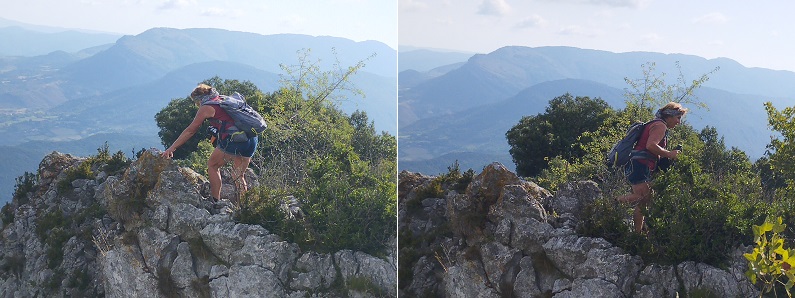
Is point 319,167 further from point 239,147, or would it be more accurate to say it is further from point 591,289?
point 591,289

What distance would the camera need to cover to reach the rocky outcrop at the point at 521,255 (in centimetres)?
507

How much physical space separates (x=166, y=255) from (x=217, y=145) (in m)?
0.92

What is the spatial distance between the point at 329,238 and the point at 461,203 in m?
1.01

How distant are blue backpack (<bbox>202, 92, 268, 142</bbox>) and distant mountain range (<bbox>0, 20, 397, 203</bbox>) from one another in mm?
1566

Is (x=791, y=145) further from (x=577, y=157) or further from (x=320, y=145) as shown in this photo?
(x=320, y=145)

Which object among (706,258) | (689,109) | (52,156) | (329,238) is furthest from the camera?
(52,156)

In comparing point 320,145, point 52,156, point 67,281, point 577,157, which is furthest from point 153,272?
point 577,157

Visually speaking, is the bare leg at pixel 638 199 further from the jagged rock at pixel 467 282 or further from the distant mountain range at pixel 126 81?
the distant mountain range at pixel 126 81

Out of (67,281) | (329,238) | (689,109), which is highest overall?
(689,109)

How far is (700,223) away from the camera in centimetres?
513

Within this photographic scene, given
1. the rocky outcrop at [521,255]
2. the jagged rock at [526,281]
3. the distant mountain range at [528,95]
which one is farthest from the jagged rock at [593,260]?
the distant mountain range at [528,95]

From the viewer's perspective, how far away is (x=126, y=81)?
54281 millimetres

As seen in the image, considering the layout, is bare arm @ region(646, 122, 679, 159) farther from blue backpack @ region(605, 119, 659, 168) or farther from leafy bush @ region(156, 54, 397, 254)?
leafy bush @ region(156, 54, 397, 254)

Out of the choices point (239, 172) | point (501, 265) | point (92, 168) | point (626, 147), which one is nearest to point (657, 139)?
point (626, 147)
